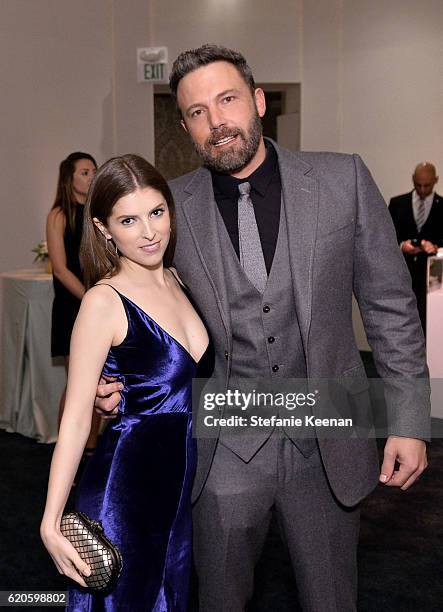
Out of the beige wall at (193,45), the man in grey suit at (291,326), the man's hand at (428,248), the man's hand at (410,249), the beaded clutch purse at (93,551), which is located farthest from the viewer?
the beige wall at (193,45)

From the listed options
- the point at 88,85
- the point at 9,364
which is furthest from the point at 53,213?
the point at 88,85

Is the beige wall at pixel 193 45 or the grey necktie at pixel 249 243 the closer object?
the grey necktie at pixel 249 243

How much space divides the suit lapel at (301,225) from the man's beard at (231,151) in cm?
11

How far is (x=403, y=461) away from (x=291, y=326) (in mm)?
424

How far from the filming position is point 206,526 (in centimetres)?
210

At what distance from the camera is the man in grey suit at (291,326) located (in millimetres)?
2031

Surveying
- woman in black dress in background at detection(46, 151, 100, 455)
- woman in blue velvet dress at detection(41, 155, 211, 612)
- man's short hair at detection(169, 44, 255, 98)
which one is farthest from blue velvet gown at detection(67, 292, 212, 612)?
woman in black dress in background at detection(46, 151, 100, 455)

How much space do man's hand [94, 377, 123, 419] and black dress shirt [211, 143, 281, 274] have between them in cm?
46

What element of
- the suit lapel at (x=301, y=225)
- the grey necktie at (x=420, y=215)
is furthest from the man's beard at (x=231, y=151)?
the grey necktie at (x=420, y=215)

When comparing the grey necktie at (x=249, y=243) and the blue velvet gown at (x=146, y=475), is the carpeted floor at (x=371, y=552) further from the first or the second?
the grey necktie at (x=249, y=243)

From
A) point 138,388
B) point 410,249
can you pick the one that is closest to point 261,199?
point 138,388

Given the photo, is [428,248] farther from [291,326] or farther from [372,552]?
[291,326]

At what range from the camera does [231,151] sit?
2066mm

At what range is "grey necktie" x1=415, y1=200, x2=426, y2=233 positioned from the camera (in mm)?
7734
